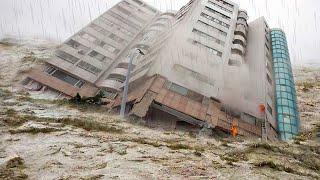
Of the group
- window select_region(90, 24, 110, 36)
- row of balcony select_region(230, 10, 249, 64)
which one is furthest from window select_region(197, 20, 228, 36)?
window select_region(90, 24, 110, 36)

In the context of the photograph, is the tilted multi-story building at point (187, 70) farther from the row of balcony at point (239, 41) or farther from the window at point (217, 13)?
the window at point (217, 13)

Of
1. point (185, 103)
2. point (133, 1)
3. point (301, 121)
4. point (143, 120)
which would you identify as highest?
point (133, 1)

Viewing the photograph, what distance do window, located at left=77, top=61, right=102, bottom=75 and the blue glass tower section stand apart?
28.3 metres

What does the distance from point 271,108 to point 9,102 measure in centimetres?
3485

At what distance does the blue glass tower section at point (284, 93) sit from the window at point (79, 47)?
3162cm

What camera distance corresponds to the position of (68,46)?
224 feet

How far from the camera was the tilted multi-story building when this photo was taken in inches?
1922

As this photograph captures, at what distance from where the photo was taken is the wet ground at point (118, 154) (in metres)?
21.4

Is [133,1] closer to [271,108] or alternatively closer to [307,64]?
[271,108]

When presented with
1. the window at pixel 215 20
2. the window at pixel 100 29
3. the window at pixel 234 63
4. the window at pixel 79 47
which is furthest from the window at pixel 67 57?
the window at pixel 234 63

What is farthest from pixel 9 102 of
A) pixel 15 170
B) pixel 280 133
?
pixel 280 133

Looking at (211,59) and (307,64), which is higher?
(307,64)

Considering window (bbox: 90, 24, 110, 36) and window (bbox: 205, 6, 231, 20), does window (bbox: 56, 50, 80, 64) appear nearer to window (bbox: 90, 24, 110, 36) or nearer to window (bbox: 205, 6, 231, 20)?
window (bbox: 90, 24, 110, 36)

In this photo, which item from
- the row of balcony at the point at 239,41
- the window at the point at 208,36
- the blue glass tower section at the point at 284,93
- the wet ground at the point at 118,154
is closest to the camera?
the wet ground at the point at 118,154
